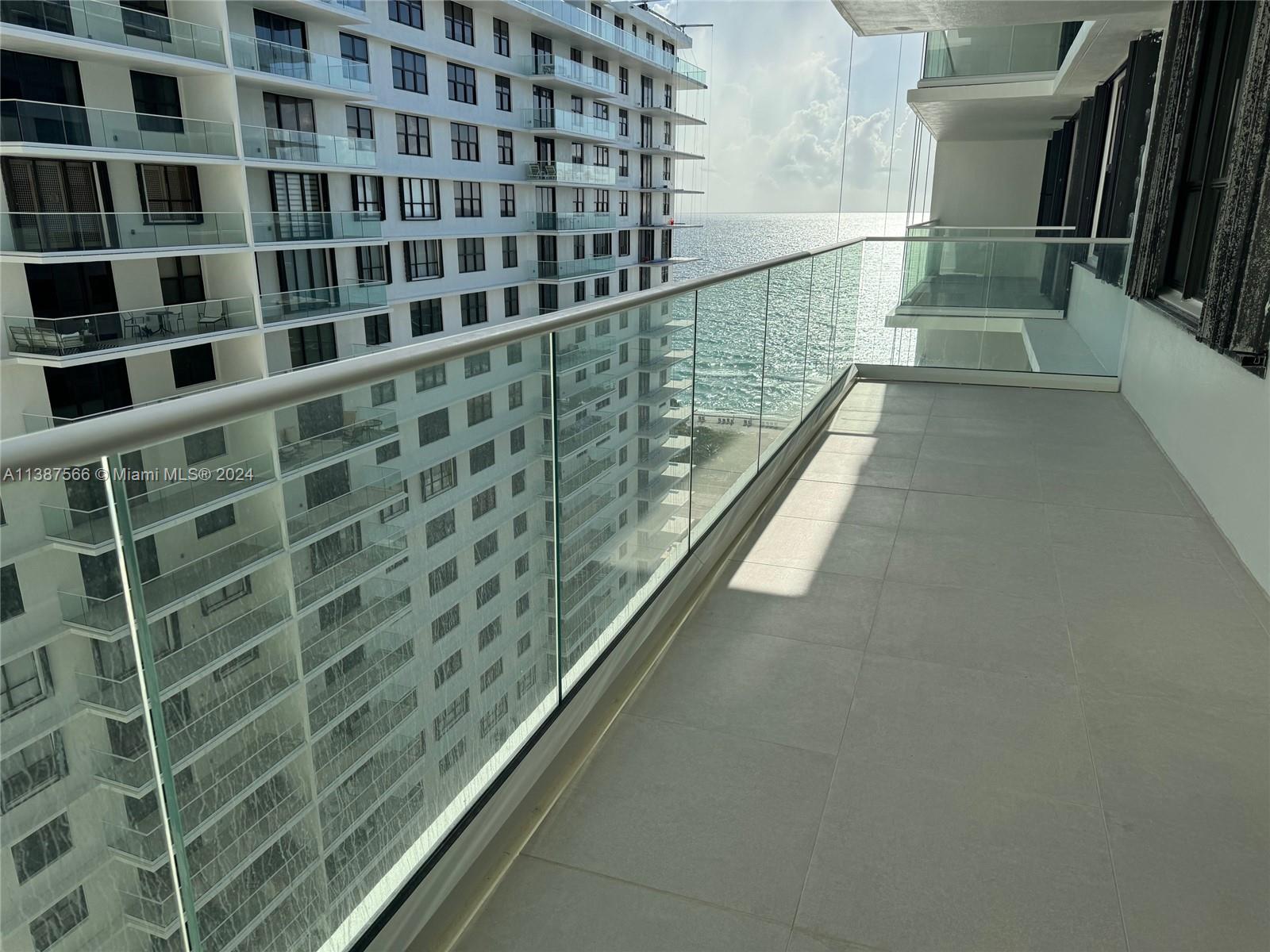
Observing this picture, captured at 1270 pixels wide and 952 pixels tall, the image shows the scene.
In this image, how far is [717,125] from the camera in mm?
57844

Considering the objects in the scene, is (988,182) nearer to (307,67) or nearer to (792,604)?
(792,604)

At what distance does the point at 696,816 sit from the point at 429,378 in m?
1.07

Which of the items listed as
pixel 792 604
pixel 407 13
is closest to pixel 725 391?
pixel 792 604

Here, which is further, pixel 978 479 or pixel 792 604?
pixel 978 479

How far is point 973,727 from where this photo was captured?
2041mm

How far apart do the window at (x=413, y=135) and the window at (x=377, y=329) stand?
5.04m

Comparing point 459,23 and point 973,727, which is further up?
point 459,23

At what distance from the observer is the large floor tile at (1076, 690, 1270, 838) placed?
1727mm

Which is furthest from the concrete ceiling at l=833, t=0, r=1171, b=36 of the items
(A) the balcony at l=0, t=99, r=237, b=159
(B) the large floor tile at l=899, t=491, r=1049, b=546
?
(A) the balcony at l=0, t=99, r=237, b=159

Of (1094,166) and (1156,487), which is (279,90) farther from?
(1156,487)

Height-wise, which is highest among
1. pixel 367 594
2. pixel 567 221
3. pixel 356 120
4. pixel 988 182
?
pixel 356 120

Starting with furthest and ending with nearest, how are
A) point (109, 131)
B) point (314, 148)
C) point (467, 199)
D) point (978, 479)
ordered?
point (467, 199) < point (314, 148) < point (109, 131) < point (978, 479)

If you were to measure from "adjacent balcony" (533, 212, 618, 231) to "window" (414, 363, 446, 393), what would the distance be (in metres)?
35.8

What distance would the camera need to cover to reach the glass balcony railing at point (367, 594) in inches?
33.5
